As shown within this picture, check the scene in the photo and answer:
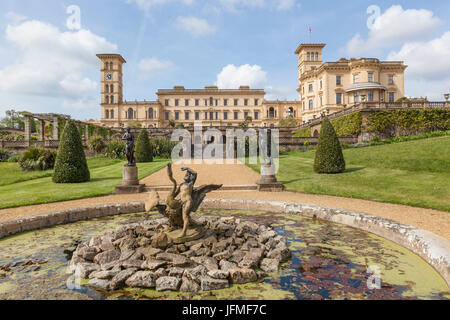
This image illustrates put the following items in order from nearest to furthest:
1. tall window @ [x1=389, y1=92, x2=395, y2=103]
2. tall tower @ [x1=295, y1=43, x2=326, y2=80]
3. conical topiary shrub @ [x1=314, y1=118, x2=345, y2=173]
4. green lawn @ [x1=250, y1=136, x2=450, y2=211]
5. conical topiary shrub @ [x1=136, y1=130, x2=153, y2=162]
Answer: green lawn @ [x1=250, y1=136, x2=450, y2=211] < conical topiary shrub @ [x1=314, y1=118, x2=345, y2=173] < conical topiary shrub @ [x1=136, y1=130, x2=153, y2=162] < tall window @ [x1=389, y1=92, x2=395, y2=103] < tall tower @ [x1=295, y1=43, x2=326, y2=80]

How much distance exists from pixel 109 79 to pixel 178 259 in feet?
223

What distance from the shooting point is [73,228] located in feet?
20.6

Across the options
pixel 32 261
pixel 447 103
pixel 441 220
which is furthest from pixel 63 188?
pixel 447 103

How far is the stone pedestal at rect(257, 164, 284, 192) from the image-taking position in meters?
11.0

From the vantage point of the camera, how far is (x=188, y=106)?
6775cm

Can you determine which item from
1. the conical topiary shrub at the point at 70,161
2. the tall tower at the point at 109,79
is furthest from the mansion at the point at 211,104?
the conical topiary shrub at the point at 70,161

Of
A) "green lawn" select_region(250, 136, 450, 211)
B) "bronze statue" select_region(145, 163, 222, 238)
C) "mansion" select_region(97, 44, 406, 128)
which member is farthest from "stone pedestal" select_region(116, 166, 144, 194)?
"mansion" select_region(97, 44, 406, 128)

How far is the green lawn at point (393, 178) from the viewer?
28.5 feet

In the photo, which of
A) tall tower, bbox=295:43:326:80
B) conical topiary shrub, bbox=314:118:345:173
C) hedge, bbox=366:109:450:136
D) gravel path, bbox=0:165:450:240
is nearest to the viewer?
gravel path, bbox=0:165:450:240

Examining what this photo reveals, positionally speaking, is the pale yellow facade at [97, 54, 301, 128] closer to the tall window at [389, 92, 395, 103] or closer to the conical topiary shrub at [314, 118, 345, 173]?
the tall window at [389, 92, 395, 103]

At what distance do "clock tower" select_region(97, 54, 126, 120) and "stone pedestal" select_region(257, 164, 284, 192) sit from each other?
59.2m

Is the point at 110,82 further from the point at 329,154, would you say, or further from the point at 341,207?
the point at 341,207

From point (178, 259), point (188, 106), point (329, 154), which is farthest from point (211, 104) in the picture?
point (178, 259)
